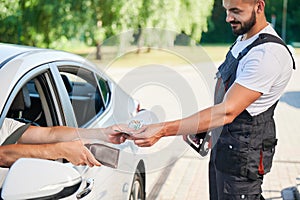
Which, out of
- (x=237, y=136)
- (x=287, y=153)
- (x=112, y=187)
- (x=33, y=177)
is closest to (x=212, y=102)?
(x=237, y=136)

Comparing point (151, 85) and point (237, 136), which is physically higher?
point (151, 85)

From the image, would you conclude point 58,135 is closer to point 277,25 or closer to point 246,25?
point 246,25

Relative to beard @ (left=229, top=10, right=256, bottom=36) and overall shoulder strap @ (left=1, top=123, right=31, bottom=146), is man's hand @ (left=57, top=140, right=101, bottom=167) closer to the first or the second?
overall shoulder strap @ (left=1, top=123, right=31, bottom=146)

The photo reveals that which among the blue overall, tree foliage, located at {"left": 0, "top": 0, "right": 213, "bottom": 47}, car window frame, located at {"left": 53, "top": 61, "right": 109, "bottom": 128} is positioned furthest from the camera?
tree foliage, located at {"left": 0, "top": 0, "right": 213, "bottom": 47}

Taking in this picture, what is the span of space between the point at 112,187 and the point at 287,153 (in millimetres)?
5265

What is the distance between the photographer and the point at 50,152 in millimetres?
2729

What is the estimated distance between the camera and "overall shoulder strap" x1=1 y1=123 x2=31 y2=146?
9.70 ft

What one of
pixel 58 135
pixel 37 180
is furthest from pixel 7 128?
pixel 37 180

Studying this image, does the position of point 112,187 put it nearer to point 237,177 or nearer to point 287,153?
point 237,177

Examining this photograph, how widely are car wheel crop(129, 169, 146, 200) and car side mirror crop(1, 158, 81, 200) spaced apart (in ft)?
6.42

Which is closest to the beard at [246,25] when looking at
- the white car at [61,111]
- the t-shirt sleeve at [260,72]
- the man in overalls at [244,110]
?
the man in overalls at [244,110]

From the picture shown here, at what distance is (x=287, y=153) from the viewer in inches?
332

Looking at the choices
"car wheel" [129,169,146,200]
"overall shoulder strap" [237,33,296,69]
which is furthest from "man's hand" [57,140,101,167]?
"car wheel" [129,169,146,200]

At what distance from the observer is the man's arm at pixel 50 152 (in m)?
2.69
